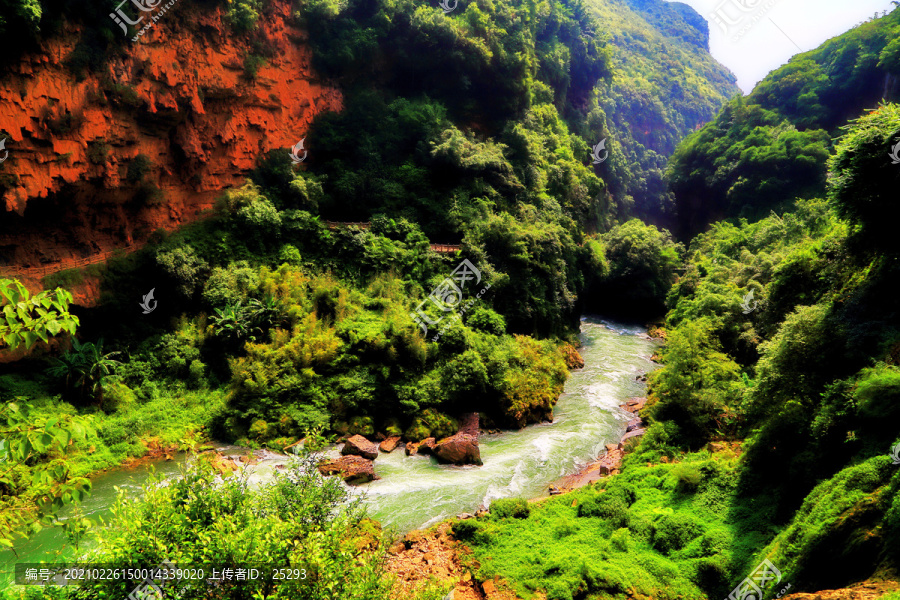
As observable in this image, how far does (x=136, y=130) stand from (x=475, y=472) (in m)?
Answer: 17.9

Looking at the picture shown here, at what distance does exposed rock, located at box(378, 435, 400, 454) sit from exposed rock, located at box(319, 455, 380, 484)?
1.25 m

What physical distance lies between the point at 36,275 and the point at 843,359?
76.4ft

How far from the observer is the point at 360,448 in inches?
558

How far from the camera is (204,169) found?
19.8m

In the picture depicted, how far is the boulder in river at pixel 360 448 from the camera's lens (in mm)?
14133

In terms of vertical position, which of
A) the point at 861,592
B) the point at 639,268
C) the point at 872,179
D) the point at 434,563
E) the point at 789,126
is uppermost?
the point at 789,126

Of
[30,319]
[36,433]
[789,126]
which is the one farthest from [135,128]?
[789,126]

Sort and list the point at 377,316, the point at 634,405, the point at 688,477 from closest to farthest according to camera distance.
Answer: the point at 688,477 < the point at 377,316 < the point at 634,405

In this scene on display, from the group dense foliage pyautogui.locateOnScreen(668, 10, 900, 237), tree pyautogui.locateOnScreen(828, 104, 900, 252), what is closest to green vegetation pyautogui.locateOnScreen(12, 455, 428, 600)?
tree pyautogui.locateOnScreen(828, 104, 900, 252)

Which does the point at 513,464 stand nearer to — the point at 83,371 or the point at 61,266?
the point at 83,371

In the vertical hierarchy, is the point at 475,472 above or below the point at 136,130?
below

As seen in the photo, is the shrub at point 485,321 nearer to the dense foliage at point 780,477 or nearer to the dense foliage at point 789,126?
the dense foliage at point 780,477

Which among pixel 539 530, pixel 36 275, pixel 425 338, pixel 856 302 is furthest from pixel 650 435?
pixel 36 275

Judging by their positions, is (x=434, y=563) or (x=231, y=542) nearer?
(x=231, y=542)
